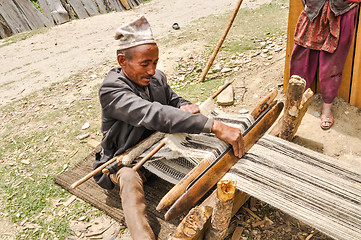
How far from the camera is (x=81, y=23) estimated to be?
997 cm

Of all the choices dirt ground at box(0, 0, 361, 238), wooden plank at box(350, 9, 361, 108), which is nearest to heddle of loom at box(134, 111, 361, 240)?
dirt ground at box(0, 0, 361, 238)

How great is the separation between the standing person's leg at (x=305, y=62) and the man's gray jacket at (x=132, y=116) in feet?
5.66

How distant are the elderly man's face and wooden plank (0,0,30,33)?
8.83 meters

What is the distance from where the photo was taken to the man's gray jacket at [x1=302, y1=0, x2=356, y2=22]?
3073 mm

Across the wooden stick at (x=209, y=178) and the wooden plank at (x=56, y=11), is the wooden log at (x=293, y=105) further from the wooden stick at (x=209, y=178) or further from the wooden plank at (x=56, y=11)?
the wooden plank at (x=56, y=11)

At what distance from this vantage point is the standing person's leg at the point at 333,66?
3.17m

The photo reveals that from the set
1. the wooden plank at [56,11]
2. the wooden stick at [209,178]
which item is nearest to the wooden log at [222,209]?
the wooden stick at [209,178]

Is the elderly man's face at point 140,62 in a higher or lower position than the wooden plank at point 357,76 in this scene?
higher

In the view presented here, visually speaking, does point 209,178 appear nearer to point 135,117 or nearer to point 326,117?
point 135,117

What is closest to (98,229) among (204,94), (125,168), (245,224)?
(125,168)

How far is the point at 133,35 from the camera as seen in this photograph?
2482mm

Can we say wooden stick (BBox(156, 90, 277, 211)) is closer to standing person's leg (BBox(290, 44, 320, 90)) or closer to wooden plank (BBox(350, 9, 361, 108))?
standing person's leg (BBox(290, 44, 320, 90))

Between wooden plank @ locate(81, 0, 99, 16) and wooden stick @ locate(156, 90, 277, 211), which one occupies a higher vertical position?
wooden stick @ locate(156, 90, 277, 211)

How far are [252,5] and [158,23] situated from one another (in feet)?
9.54
